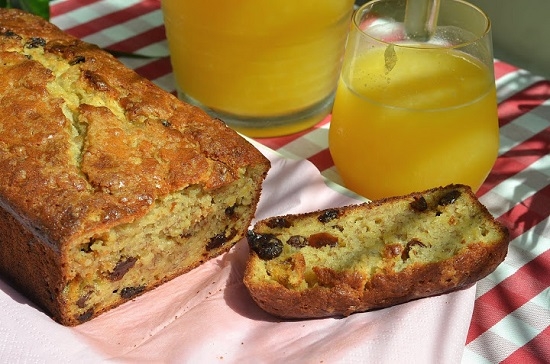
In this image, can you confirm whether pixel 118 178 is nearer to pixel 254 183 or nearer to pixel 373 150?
pixel 254 183

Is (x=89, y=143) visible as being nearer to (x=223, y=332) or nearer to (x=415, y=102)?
(x=223, y=332)

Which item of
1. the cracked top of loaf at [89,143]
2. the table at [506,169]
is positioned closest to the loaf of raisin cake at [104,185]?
the cracked top of loaf at [89,143]

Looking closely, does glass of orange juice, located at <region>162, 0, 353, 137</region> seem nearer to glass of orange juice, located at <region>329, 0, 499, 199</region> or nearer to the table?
the table

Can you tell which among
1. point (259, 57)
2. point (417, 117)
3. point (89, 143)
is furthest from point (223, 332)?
point (259, 57)

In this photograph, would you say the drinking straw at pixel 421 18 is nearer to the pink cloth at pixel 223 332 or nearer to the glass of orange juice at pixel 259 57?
the glass of orange juice at pixel 259 57

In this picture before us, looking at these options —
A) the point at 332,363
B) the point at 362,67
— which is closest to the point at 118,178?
the point at 332,363

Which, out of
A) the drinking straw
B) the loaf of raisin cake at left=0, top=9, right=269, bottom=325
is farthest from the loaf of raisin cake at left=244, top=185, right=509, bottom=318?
the drinking straw

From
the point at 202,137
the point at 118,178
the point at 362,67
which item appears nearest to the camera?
the point at 118,178
